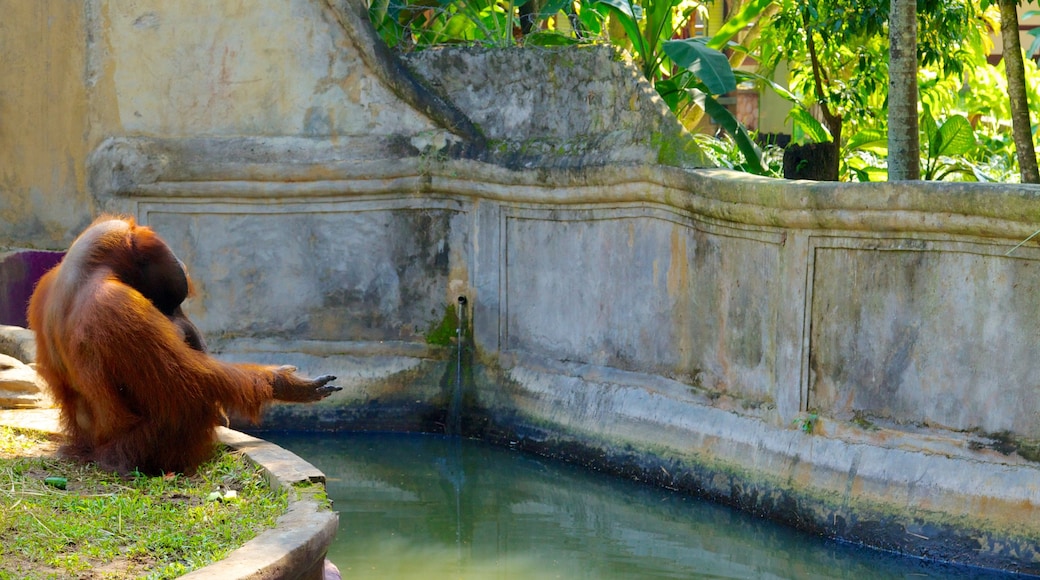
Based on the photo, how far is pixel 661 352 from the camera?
20.6ft

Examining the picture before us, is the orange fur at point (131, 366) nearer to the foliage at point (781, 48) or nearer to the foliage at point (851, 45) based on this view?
the foliage at point (781, 48)

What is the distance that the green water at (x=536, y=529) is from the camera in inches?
199

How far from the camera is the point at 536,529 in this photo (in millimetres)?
5629

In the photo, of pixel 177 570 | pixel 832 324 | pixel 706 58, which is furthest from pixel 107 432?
pixel 706 58

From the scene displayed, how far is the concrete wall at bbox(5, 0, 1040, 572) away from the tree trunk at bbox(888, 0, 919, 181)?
Result: 39.8 inches

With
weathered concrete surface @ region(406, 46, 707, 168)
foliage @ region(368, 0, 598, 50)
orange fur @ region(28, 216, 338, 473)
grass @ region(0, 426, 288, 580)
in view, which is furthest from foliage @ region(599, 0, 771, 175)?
grass @ region(0, 426, 288, 580)

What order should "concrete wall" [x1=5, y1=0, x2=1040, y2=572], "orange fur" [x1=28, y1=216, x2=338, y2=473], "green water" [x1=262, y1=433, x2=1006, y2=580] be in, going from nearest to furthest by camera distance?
1. "orange fur" [x1=28, y1=216, x2=338, y2=473]
2. "concrete wall" [x1=5, y1=0, x2=1040, y2=572]
3. "green water" [x1=262, y1=433, x2=1006, y2=580]

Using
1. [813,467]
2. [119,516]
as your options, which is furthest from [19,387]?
[813,467]

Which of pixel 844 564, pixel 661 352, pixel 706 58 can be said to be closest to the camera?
pixel 844 564

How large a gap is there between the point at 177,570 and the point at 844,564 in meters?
2.88

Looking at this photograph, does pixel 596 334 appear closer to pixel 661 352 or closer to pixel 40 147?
pixel 661 352

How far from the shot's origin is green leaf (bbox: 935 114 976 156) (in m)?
8.49

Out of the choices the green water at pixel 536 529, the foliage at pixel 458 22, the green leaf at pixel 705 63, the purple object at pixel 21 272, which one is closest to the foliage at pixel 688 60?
the green leaf at pixel 705 63

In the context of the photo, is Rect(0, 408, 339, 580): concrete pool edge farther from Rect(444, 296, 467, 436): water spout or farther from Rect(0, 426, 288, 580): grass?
Rect(444, 296, 467, 436): water spout
